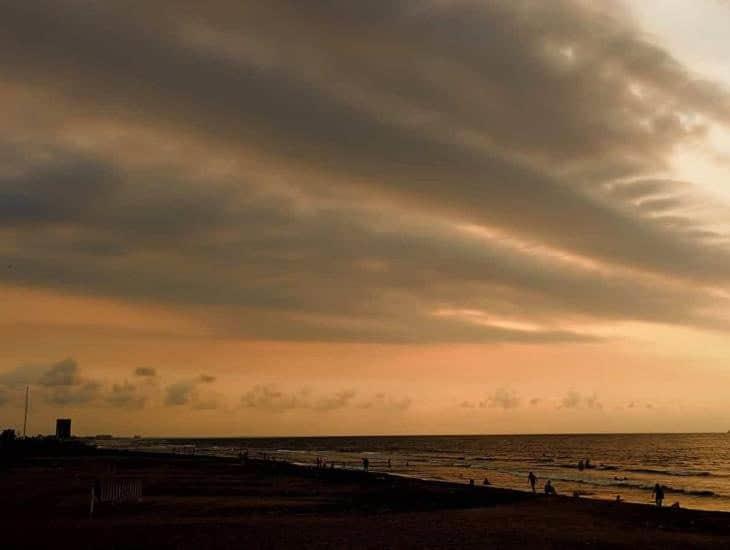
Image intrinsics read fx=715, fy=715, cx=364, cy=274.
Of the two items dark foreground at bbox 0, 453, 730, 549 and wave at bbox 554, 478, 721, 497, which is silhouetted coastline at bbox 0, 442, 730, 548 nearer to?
dark foreground at bbox 0, 453, 730, 549

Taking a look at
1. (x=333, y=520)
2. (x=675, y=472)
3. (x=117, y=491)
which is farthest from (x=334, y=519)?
(x=675, y=472)

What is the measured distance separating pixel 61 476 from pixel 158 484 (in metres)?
13.9

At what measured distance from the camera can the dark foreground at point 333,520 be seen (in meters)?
26.4

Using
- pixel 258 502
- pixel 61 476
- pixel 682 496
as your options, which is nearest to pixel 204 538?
pixel 258 502

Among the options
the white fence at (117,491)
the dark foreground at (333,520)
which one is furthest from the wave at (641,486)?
the white fence at (117,491)

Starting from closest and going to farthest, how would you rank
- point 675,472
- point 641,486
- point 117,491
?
1. point 117,491
2. point 641,486
3. point 675,472

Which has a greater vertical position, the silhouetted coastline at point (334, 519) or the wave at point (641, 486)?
the silhouetted coastline at point (334, 519)

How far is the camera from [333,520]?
3272 centimetres

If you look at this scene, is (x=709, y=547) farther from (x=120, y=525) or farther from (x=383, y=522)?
(x=120, y=525)

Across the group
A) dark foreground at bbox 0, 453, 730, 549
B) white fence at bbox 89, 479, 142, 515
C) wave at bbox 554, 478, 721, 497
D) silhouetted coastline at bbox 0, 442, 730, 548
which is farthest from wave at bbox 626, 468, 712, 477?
white fence at bbox 89, 479, 142, 515

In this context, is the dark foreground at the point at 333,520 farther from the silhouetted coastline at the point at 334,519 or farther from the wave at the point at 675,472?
the wave at the point at 675,472

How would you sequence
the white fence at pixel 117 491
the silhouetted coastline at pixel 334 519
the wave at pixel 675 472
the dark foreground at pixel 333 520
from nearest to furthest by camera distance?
the dark foreground at pixel 333 520 → the silhouetted coastline at pixel 334 519 → the white fence at pixel 117 491 → the wave at pixel 675 472

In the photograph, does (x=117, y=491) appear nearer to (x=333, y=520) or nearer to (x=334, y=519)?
(x=334, y=519)

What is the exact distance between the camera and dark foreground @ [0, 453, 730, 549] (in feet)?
86.5
